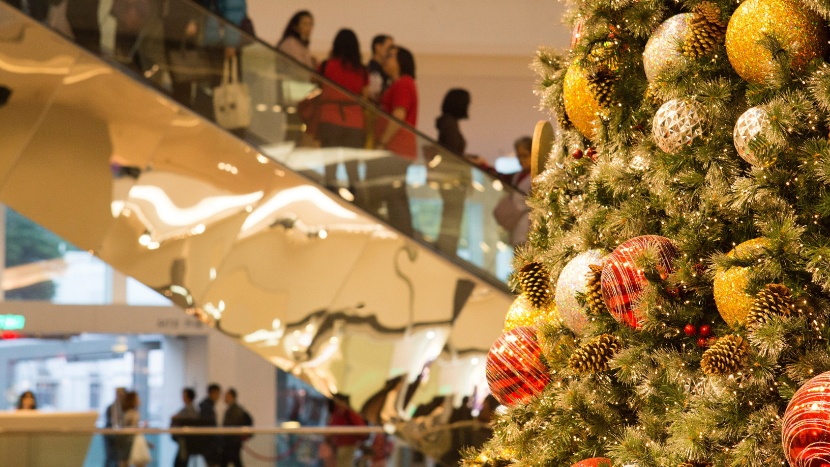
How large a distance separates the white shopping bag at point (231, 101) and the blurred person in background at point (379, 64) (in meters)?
2.20

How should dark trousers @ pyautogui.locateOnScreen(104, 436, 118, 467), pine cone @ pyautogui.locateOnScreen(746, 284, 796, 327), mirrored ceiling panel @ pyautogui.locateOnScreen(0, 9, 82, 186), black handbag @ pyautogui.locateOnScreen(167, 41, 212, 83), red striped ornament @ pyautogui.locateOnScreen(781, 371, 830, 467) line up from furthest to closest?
dark trousers @ pyautogui.locateOnScreen(104, 436, 118, 467), black handbag @ pyautogui.locateOnScreen(167, 41, 212, 83), mirrored ceiling panel @ pyautogui.locateOnScreen(0, 9, 82, 186), pine cone @ pyautogui.locateOnScreen(746, 284, 796, 327), red striped ornament @ pyautogui.locateOnScreen(781, 371, 830, 467)

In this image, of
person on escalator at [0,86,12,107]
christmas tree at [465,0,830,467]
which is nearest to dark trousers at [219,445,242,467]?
person on escalator at [0,86,12,107]

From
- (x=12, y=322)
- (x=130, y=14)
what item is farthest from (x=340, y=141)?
(x=12, y=322)

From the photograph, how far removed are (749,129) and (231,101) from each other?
4225mm

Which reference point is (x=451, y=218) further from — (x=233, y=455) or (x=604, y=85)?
(x=604, y=85)

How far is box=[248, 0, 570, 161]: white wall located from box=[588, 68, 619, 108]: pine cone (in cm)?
935

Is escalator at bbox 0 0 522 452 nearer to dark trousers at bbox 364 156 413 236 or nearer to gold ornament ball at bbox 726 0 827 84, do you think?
dark trousers at bbox 364 156 413 236

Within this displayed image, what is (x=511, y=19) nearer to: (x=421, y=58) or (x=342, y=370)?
(x=421, y=58)

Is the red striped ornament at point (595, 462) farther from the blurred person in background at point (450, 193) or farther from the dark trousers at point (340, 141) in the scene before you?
the dark trousers at point (340, 141)

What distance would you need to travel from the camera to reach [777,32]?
4.28ft

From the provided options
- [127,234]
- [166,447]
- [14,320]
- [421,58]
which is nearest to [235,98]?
[127,234]

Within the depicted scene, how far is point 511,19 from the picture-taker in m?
11.5

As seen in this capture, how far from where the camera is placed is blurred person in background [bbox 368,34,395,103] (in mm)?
7210

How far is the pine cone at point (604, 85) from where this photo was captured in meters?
1.68
